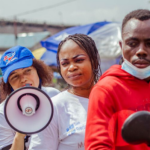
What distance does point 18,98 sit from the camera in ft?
5.23

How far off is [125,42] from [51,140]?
800 mm

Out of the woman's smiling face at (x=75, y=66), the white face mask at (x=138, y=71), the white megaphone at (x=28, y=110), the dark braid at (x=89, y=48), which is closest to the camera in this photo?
the white face mask at (x=138, y=71)

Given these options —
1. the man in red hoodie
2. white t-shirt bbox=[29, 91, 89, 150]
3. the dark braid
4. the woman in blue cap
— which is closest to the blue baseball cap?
the woman in blue cap

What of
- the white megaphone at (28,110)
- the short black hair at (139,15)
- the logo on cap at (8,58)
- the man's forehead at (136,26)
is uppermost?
the short black hair at (139,15)

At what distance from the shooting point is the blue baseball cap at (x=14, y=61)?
2373 mm

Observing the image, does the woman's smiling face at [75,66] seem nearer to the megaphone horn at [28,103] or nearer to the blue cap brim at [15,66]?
the megaphone horn at [28,103]

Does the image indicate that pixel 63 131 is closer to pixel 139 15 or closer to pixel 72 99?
pixel 72 99

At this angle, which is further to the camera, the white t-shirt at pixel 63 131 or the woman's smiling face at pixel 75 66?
A: the woman's smiling face at pixel 75 66

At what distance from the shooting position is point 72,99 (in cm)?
189

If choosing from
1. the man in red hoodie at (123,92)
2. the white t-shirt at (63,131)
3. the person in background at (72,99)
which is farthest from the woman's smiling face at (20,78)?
the man in red hoodie at (123,92)

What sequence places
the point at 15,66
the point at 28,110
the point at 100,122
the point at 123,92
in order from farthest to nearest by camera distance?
the point at 15,66 → the point at 28,110 → the point at 123,92 → the point at 100,122

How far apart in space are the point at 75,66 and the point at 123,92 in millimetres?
665

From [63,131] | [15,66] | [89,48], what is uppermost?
[89,48]

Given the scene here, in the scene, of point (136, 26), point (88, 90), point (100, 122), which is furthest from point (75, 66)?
point (100, 122)
